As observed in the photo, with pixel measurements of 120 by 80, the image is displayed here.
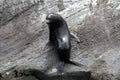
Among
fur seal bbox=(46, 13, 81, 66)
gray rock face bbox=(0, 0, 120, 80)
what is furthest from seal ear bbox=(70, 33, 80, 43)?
fur seal bbox=(46, 13, 81, 66)

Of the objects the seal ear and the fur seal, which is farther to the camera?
the seal ear

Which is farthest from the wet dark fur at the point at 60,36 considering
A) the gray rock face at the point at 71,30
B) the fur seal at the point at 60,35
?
the gray rock face at the point at 71,30

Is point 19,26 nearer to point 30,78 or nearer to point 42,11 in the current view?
point 42,11

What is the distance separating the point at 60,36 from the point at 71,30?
1.63 feet

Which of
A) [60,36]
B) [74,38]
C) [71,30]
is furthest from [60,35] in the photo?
[71,30]

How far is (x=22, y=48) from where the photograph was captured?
7059 millimetres

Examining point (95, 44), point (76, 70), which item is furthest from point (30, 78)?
point (95, 44)

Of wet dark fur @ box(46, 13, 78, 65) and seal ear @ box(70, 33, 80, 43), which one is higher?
wet dark fur @ box(46, 13, 78, 65)

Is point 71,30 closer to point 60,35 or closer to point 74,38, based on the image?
point 74,38

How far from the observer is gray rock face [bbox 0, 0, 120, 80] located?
6609mm

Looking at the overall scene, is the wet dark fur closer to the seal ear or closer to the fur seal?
the fur seal

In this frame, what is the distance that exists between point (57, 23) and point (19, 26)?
0.98m

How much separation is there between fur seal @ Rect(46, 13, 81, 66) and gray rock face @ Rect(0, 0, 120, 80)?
15 cm

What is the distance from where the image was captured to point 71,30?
7.18 m
